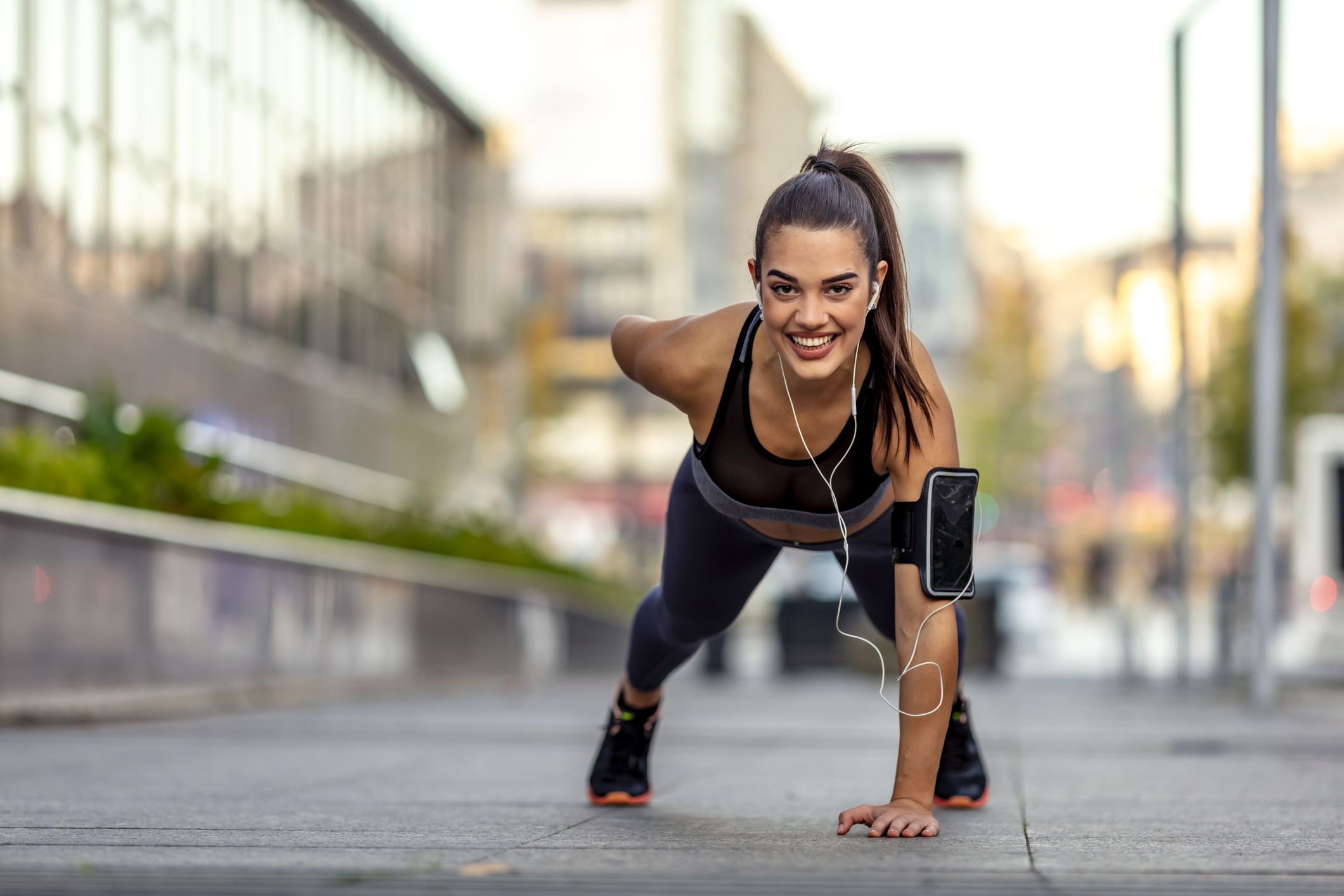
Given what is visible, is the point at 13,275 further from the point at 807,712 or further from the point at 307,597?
the point at 807,712

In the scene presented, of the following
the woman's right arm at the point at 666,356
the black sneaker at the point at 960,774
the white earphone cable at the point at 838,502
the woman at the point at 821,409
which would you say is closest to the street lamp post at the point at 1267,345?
the black sneaker at the point at 960,774

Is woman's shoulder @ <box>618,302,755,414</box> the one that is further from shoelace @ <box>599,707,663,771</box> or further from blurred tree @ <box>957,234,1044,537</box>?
blurred tree @ <box>957,234,1044,537</box>

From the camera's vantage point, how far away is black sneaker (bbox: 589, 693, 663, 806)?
17.4 feet

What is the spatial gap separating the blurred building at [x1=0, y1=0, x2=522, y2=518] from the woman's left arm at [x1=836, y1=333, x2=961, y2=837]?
14.6 m

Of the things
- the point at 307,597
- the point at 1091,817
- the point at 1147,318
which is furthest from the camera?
the point at 1147,318

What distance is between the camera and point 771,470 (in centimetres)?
444

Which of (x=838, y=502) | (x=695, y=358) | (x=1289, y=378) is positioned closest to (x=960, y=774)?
(x=838, y=502)

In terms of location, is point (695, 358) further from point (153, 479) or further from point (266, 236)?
point (266, 236)

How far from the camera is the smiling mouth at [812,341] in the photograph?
13.5ft

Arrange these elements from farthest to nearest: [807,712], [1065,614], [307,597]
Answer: [1065,614] < [307,597] < [807,712]

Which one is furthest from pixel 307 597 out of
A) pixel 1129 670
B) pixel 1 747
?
pixel 1129 670

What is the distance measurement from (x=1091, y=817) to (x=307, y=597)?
9025 millimetres

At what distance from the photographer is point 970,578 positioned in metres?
4.34

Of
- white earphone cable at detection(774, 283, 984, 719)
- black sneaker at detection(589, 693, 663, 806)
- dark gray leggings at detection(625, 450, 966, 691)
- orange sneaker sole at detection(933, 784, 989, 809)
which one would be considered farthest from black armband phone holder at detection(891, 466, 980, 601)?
black sneaker at detection(589, 693, 663, 806)
